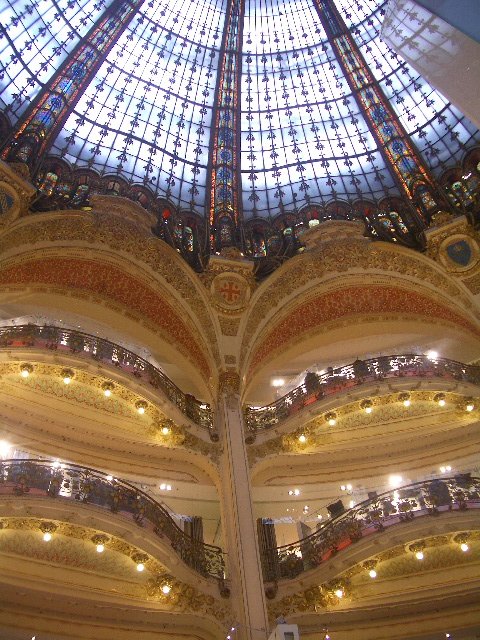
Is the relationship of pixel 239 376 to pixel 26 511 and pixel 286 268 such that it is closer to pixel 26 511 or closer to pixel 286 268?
pixel 286 268

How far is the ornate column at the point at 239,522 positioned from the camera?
34.0ft

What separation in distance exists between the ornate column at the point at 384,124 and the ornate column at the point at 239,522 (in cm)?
808

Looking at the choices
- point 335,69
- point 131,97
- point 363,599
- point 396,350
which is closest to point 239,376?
point 396,350

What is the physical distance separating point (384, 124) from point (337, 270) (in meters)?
5.63

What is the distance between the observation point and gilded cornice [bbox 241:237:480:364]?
1647cm

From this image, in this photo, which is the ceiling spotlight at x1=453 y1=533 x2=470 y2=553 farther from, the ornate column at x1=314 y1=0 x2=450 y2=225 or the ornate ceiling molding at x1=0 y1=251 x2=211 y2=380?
the ornate column at x1=314 y1=0 x2=450 y2=225

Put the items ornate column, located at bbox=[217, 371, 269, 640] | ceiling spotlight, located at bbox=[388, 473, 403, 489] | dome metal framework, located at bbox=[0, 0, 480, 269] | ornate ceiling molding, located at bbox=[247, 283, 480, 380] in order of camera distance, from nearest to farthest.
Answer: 1. ornate column, located at bbox=[217, 371, 269, 640]
2. ceiling spotlight, located at bbox=[388, 473, 403, 489]
3. dome metal framework, located at bbox=[0, 0, 480, 269]
4. ornate ceiling molding, located at bbox=[247, 283, 480, 380]

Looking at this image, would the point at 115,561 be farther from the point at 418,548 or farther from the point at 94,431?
the point at 418,548

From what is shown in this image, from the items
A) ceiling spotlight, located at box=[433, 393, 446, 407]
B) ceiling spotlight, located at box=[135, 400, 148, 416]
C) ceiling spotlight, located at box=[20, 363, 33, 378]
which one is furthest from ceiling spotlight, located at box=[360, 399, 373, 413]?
ceiling spotlight, located at box=[20, 363, 33, 378]

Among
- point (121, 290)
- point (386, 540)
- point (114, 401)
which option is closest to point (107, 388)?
point (114, 401)

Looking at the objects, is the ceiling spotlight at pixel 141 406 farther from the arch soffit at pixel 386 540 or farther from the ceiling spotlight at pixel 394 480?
the ceiling spotlight at pixel 394 480

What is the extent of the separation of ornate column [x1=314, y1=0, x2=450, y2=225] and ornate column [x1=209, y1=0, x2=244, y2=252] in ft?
10.4

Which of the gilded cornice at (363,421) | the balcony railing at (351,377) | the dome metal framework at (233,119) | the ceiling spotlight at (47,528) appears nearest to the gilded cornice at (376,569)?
the gilded cornice at (363,421)

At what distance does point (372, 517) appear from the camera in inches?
459
